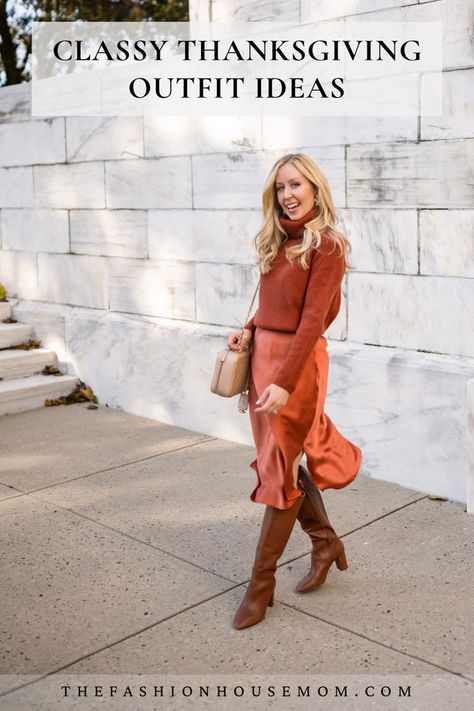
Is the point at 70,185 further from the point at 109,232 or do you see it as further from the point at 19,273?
the point at 19,273

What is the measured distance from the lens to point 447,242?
4879 mm

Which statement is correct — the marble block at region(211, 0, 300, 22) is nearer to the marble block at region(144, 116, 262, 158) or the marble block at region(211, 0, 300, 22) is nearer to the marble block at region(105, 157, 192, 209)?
the marble block at region(144, 116, 262, 158)

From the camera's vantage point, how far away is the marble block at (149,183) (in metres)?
6.39

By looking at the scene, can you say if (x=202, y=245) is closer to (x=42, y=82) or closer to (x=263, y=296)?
(x=42, y=82)

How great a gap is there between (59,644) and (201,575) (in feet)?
2.64

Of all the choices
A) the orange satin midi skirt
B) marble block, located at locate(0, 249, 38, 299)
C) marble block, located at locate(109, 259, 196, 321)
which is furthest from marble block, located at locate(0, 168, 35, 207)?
the orange satin midi skirt

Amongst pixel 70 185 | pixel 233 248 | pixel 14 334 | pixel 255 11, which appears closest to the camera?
pixel 255 11

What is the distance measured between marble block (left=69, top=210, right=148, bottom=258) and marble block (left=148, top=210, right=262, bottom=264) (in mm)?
125

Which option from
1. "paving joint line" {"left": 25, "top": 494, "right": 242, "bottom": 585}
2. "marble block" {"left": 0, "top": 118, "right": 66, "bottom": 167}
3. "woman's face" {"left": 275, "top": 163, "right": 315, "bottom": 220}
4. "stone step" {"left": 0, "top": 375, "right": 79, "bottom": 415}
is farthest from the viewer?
"marble block" {"left": 0, "top": 118, "right": 66, "bottom": 167}

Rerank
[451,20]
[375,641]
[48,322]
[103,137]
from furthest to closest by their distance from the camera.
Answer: [48,322] → [103,137] → [451,20] → [375,641]

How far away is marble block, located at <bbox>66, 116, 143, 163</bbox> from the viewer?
6711 mm

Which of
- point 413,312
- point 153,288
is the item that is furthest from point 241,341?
point 153,288

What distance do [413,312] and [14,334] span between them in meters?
3.98

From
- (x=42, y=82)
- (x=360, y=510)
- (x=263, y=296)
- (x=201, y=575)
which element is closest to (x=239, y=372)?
(x=263, y=296)
